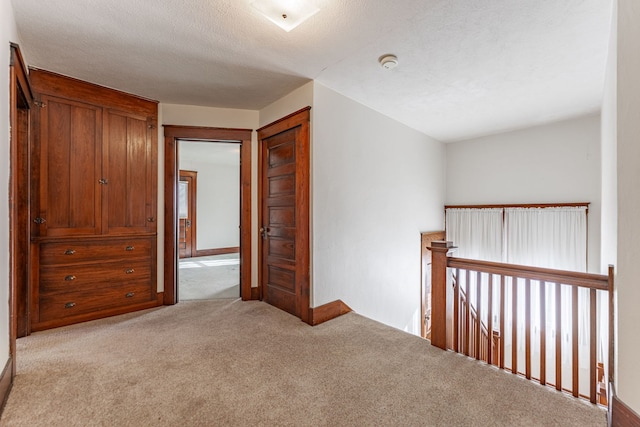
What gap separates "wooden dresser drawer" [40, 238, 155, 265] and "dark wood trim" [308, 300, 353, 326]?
1.96m

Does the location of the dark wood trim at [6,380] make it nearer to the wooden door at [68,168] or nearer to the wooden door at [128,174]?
the wooden door at [68,168]

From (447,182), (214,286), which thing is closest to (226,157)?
(214,286)

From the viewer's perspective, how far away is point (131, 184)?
312 centimetres

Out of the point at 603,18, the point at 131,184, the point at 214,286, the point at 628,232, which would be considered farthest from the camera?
the point at 214,286

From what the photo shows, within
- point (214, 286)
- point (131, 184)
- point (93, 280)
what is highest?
point (131, 184)

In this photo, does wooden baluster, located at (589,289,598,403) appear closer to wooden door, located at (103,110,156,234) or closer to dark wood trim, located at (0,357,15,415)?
dark wood trim, located at (0,357,15,415)

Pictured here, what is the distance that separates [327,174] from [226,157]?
4.55 meters

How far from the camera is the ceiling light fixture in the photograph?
180 cm

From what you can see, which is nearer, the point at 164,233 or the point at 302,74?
the point at 302,74

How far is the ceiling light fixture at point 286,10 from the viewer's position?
5.90ft

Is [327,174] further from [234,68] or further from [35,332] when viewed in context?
[35,332]

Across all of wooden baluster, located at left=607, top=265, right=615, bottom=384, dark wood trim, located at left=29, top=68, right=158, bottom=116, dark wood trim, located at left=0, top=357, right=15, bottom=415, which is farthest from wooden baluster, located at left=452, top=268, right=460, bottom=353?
dark wood trim, located at left=29, top=68, right=158, bottom=116

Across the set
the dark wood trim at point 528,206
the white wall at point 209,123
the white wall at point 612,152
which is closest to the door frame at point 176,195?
the white wall at point 209,123

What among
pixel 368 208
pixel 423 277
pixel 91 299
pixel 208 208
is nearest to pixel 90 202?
pixel 91 299
